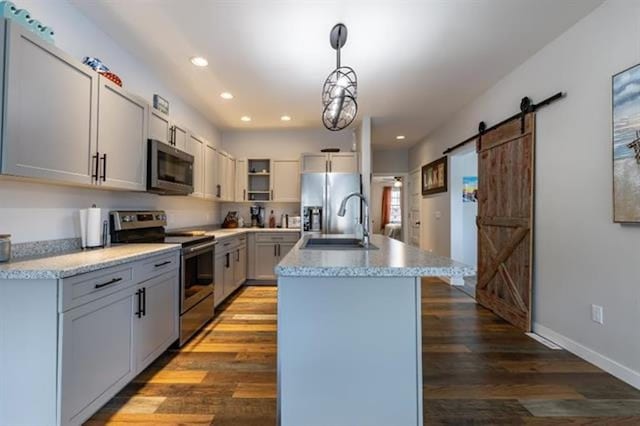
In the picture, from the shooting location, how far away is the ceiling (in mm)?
2354

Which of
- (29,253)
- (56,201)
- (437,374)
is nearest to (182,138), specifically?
(56,201)

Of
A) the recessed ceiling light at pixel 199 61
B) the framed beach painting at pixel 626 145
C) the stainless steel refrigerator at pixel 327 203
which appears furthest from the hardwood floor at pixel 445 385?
the recessed ceiling light at pixel 199 61

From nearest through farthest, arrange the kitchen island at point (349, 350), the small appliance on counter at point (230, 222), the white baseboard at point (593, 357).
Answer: the kitchen island at point (349, 350) < the white baseboard at point (593, 357) < the small appliance on counter at point (230, 222)

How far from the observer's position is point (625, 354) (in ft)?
7.12

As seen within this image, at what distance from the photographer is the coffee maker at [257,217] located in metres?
5.74

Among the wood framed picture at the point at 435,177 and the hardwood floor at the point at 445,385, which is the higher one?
the wood framed picture at the point at 435,177

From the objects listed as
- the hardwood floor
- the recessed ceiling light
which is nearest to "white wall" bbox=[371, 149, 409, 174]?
the hardwood floor

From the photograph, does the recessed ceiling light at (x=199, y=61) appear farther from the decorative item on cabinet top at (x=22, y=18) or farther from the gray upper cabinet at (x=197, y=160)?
the decorative item on cabinet top at (x=22, y=18)

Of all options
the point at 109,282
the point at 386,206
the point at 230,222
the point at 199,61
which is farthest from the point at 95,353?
the point at 386,206

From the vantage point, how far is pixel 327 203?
500 centimetres

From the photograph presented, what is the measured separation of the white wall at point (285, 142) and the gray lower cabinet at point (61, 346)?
13.3 feet

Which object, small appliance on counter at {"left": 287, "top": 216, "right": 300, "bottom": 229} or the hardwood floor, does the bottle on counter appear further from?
the hardwood floor

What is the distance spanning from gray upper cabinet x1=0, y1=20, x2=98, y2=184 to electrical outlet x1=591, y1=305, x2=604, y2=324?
3637 mm

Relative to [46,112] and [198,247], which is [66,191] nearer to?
[46,112]
